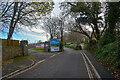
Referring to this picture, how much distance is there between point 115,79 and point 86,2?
16.5 meters

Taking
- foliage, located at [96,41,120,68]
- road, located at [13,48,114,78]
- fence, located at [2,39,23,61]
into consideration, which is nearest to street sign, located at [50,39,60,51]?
fence, located at [2,39,23,61]

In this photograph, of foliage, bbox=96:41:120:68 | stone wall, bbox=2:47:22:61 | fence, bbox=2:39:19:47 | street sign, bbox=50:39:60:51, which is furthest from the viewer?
street sign, bbox=50:39:60:51

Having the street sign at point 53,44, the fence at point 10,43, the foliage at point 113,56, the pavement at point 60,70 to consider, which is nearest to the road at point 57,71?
the pavement at point 60,70

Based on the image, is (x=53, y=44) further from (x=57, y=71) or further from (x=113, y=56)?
(x=57, y=71)

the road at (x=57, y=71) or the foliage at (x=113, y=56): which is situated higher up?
the foliage at (x=113, y=56)

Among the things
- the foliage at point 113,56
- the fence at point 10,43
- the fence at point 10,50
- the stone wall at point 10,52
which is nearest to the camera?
the foliage at point 113,56

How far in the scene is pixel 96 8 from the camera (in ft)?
61.3

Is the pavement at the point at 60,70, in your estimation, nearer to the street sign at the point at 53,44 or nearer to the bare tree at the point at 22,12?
the bare tree at the point at 22,12

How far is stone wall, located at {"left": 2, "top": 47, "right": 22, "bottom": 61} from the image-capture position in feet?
33.9

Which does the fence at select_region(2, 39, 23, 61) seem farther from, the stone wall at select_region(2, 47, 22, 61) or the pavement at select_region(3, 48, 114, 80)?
the pavement at select_region(3, 48, 114, 80)

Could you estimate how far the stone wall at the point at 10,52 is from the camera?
10.3 meters

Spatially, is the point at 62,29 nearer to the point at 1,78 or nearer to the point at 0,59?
the point at 0,59

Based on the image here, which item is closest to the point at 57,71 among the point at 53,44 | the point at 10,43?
the point at 10,43

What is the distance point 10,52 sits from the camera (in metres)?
11.5
